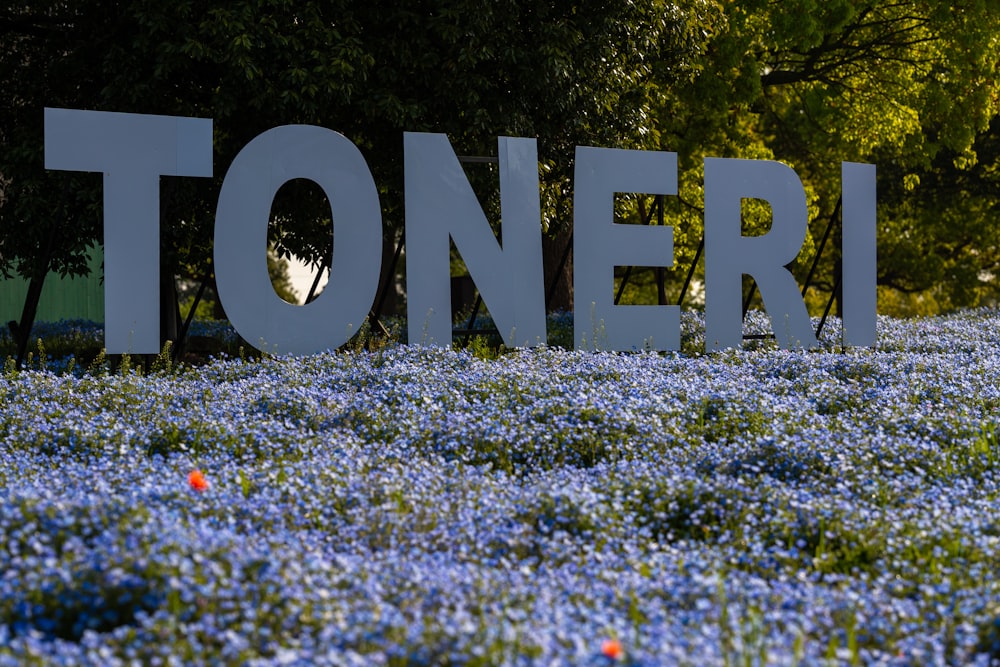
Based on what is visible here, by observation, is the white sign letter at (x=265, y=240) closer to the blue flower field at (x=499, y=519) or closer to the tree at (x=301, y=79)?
the tree at (x=301, y=79)

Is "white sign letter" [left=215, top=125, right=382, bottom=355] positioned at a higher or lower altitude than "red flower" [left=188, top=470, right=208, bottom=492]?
higher

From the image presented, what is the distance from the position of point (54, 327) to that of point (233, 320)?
6.84m

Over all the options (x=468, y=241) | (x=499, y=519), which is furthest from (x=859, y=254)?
(x=499, y=519)

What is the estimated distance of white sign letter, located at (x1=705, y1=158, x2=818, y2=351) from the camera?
11.1 metres

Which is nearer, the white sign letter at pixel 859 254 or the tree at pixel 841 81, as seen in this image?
the white sign letter at pixel 859 254

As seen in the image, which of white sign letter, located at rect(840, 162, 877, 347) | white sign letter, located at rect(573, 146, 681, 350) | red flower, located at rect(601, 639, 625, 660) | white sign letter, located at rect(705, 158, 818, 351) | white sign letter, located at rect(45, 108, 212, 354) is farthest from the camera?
white sign letter, located at rect(840, 162, 877, 347)

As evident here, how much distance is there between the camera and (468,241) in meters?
10.2

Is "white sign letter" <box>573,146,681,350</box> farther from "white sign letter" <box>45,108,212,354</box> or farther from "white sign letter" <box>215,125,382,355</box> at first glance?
"white sign letter" <box>45,108,212,354</box>

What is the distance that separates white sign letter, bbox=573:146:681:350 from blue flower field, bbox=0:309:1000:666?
263 cm

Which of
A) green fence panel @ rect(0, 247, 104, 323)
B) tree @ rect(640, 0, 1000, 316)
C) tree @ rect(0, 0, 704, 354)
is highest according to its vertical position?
tree @ rect(640, 0, 1000, 316)

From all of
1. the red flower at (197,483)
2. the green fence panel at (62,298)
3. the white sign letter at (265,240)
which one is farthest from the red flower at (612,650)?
the green fence panel at (62,298)

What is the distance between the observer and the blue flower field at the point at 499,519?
308 centimetres

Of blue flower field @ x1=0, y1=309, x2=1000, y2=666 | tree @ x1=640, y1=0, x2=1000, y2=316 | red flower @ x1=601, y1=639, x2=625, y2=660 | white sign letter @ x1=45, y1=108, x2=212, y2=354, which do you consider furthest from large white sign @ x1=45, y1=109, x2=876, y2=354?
red flower @ x1=601, y1=639, x2=625, y2=660

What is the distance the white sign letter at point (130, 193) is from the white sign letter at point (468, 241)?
2209 millimetres
